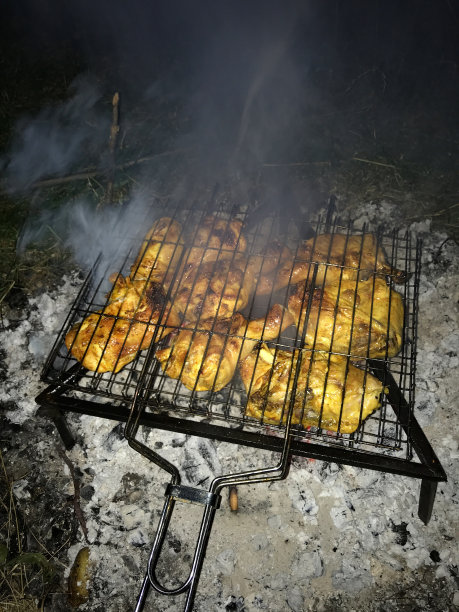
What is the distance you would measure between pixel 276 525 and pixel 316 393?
130cm

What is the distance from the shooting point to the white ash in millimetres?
3262

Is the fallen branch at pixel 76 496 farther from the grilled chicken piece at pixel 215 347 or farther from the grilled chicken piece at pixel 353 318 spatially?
the grilled chicken piece at pixel 353 318

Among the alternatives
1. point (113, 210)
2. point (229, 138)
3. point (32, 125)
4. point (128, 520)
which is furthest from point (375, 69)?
point (128, 520)

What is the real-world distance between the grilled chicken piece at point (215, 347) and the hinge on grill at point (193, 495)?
0.86 metres

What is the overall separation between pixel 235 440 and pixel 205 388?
1.88 feet

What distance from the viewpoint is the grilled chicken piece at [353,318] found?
11.4ft

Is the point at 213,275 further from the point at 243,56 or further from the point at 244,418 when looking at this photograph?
the point at 243,56

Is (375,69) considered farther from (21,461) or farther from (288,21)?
(21,461)

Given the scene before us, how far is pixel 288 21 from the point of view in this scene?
8047 mm

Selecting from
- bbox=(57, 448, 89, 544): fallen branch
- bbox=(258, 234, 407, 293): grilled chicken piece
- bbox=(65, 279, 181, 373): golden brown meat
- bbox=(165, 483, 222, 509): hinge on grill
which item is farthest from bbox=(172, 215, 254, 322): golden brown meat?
bbox=(57, 448, 89, 544): fallen branch

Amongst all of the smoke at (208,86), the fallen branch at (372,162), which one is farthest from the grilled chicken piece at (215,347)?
the fallen branch at (372,162)

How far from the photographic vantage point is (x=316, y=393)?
327cm

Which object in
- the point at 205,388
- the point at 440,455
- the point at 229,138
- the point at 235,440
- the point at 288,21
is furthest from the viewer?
the point at 288,21

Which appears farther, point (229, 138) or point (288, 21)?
point (288, 21)
